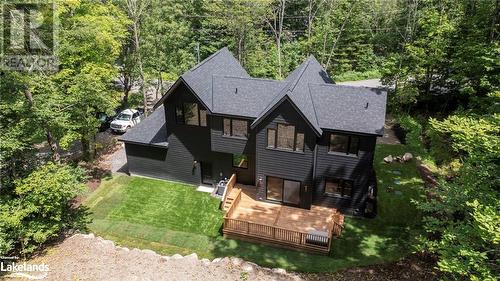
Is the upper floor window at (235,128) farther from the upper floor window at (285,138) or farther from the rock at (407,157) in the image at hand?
the rock at (407,157)

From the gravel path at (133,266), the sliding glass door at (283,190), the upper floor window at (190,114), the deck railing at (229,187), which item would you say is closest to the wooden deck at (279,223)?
the deck railing at (229,187)

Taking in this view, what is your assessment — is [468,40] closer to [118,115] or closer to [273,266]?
[273,266]

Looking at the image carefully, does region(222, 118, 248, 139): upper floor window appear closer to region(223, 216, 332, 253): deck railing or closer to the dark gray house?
the dark gray house

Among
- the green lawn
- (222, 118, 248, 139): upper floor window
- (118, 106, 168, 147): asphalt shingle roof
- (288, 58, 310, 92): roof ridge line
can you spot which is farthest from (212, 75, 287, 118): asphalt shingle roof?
the green lawn

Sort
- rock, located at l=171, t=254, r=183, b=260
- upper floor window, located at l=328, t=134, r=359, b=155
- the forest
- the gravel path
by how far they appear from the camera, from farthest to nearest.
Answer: upper floor window, located at l=328, t=134, r=359, b=155
rock, located at l=171, t=254, r=183, b=260
the gravel path
the forest

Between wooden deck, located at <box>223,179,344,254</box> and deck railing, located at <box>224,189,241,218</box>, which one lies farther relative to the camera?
deck railing, located at <box>224,189,241,218</box>

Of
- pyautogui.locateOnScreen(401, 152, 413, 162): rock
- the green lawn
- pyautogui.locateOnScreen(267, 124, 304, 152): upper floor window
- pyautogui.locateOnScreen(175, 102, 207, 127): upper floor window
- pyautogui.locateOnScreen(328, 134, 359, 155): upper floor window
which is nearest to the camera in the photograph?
the green lawn

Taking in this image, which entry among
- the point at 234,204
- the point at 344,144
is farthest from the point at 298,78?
the point at 234,204
